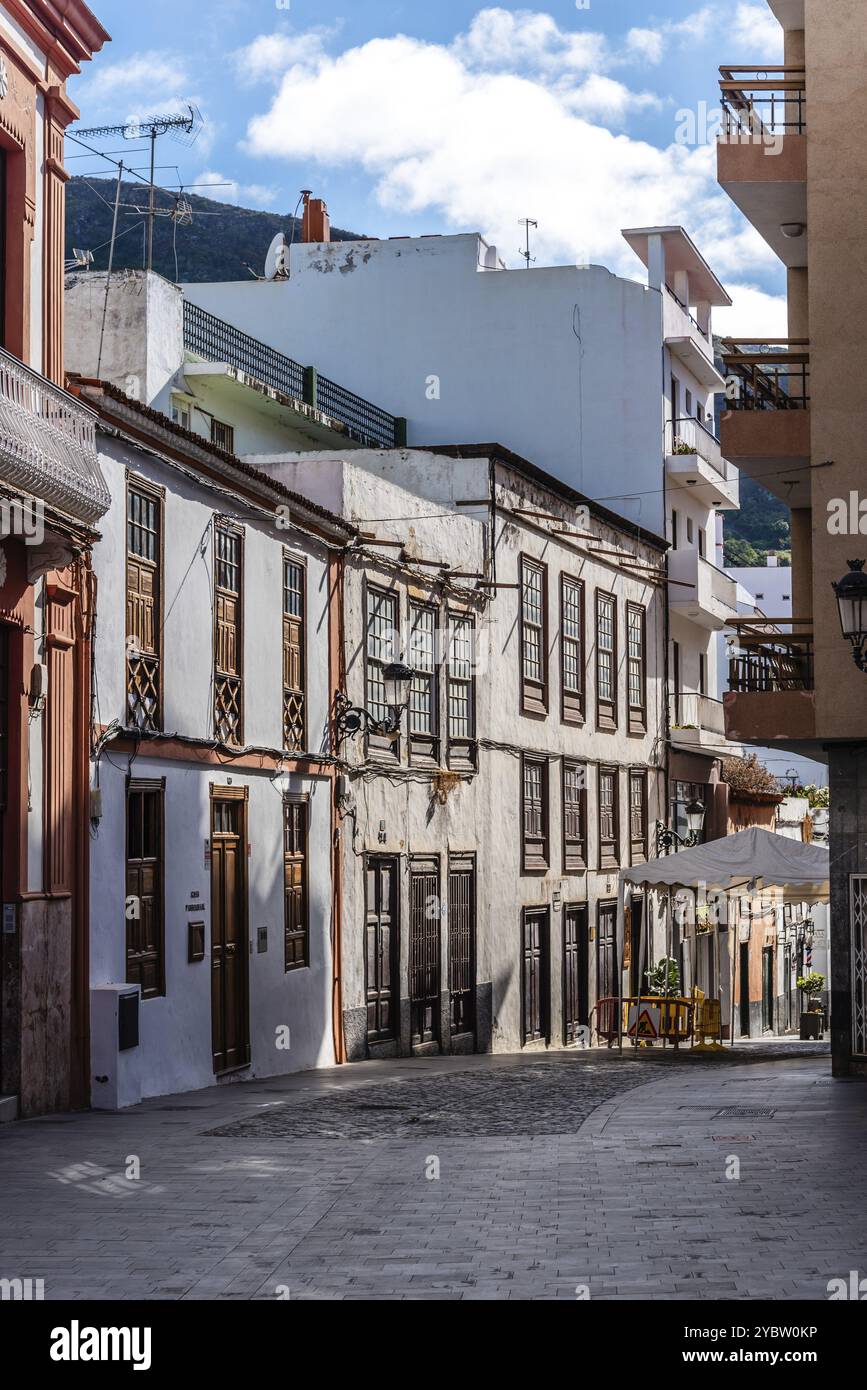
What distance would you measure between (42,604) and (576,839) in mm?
16843

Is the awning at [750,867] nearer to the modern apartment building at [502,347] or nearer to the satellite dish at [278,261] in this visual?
the modern apartment building at [502,347]

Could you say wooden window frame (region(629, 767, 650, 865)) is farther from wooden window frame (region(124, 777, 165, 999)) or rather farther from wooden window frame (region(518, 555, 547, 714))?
wooden window frame (region(124, 777, 165, 999))

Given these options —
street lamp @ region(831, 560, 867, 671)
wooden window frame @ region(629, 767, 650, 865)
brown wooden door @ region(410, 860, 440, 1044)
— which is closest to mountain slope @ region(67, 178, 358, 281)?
→ wooden window frame @ region(629, 767, 650, 865)

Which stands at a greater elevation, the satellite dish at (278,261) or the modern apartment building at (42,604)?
the satellite dish at (278,261)

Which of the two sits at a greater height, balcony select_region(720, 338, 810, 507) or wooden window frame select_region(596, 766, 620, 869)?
balcony select_region(720, 338, 810, 507)

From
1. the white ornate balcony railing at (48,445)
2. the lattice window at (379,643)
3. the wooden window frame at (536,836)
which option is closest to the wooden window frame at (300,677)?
the lattice window at (379,643)

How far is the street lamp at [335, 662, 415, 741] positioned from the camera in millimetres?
21562

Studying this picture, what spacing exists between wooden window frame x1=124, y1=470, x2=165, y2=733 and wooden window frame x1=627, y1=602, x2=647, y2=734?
1743 centimetres

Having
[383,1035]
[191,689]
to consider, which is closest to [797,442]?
[191,689]

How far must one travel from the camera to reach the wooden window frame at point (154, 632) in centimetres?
1603

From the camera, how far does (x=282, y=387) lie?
29.7 m

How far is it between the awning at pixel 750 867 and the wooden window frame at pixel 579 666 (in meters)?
6.84

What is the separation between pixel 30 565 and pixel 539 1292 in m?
7.88

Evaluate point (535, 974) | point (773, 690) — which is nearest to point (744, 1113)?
point (773, 690)
